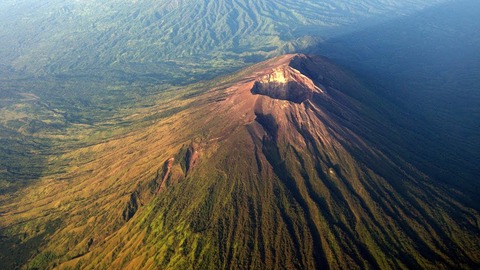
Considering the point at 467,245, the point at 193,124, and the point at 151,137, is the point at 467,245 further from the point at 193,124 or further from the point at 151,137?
the point at 151,137

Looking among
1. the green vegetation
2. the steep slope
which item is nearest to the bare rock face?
the steep slope

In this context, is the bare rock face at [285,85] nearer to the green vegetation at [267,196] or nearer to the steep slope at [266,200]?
the steep slope at [266,200]

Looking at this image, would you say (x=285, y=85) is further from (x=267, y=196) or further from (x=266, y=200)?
(x=266, y=200)

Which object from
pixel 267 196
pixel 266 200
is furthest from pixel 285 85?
pixel 266 200

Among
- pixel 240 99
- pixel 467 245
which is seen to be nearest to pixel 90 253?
pixel 240 99

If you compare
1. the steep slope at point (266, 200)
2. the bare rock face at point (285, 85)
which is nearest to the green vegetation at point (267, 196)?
the steep slope at point (266, 200)

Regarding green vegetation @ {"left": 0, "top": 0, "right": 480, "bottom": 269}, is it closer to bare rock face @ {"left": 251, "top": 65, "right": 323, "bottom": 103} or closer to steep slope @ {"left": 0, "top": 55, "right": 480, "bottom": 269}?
steep slope @ {"left": 0, "top": 55, "right": 480, "bottom": 269}
